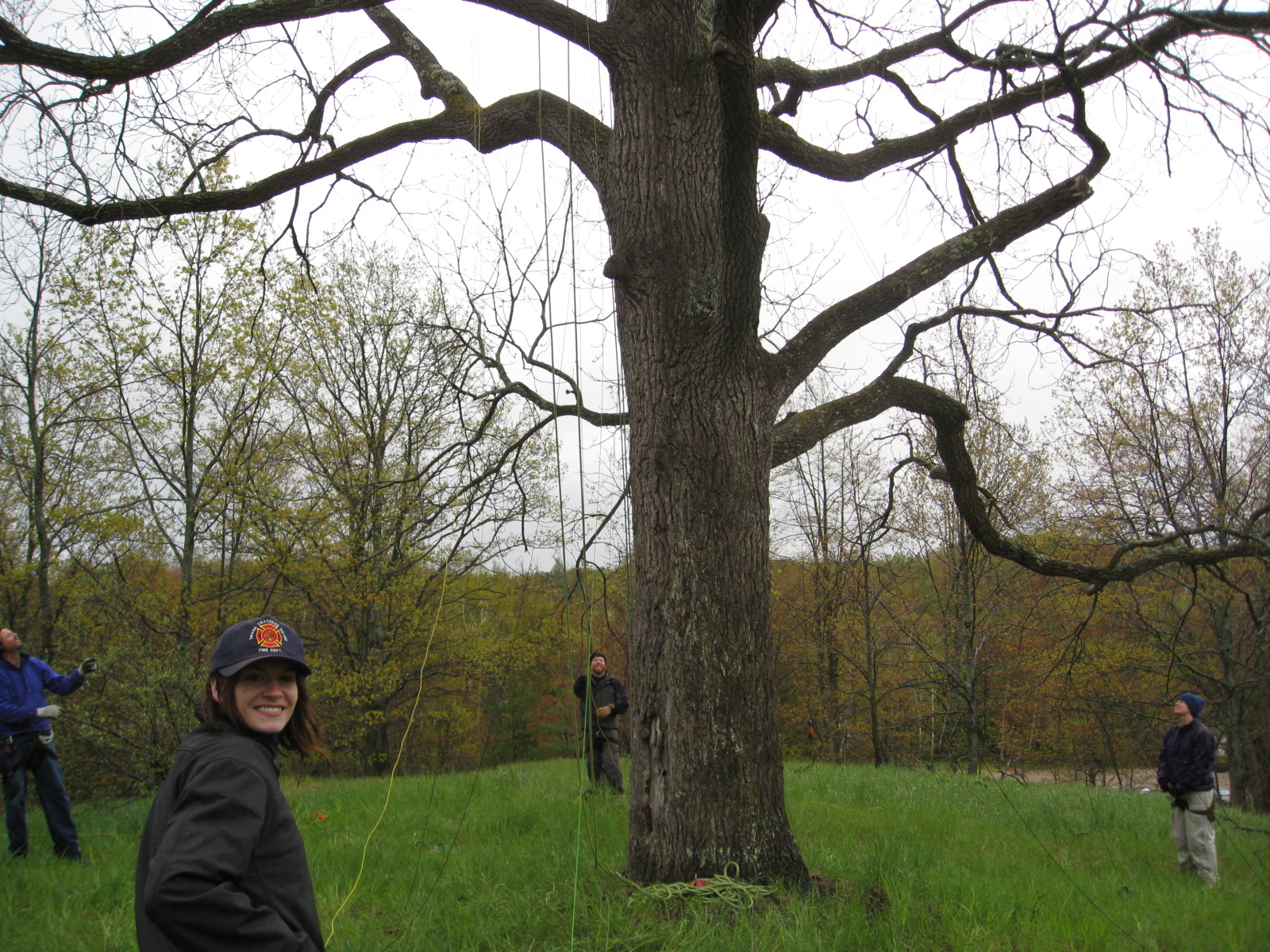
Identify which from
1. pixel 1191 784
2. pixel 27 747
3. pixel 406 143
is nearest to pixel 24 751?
pixel 27 747

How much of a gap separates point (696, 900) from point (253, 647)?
8.17 feet

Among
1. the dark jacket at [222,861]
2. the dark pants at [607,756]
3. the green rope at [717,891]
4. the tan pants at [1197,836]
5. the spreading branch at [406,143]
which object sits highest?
the spreading branch at [406,143]

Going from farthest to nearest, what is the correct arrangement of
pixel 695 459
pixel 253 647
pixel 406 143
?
pixel 406 143, pixel 695 459, pixel 253 647

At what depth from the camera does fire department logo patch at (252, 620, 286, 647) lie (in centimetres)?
213

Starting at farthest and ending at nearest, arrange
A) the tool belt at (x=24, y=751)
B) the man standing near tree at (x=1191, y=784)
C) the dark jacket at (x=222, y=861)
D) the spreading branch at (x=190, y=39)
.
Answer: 1. the man standing near tree at (x=1191, y=784)
2. the tool belt at (x=24, y=751)
3. the spreading branch at (x=190, y=39)
4. the dark jacket at (x=222, y=861)

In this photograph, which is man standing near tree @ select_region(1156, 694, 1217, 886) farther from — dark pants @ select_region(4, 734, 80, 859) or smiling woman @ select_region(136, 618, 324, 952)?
dark pants @ select_region(4, 734, 80, 859)

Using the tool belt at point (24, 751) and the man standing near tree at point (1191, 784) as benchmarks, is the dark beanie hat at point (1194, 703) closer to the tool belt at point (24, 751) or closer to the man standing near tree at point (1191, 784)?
the man standing near tree at point (1191, 784)

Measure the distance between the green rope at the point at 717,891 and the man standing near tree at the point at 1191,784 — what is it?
479cm

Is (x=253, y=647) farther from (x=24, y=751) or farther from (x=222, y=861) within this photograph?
(x=24, y=751)

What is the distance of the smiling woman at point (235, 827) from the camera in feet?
5.73

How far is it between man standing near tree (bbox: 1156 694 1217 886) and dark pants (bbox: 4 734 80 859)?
870 cm

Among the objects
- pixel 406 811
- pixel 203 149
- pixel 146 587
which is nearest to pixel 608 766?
pixel 406 811

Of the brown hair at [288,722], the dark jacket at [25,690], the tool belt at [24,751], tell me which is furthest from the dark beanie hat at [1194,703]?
the tool belt at [24,751]

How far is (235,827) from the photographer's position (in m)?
1.85
